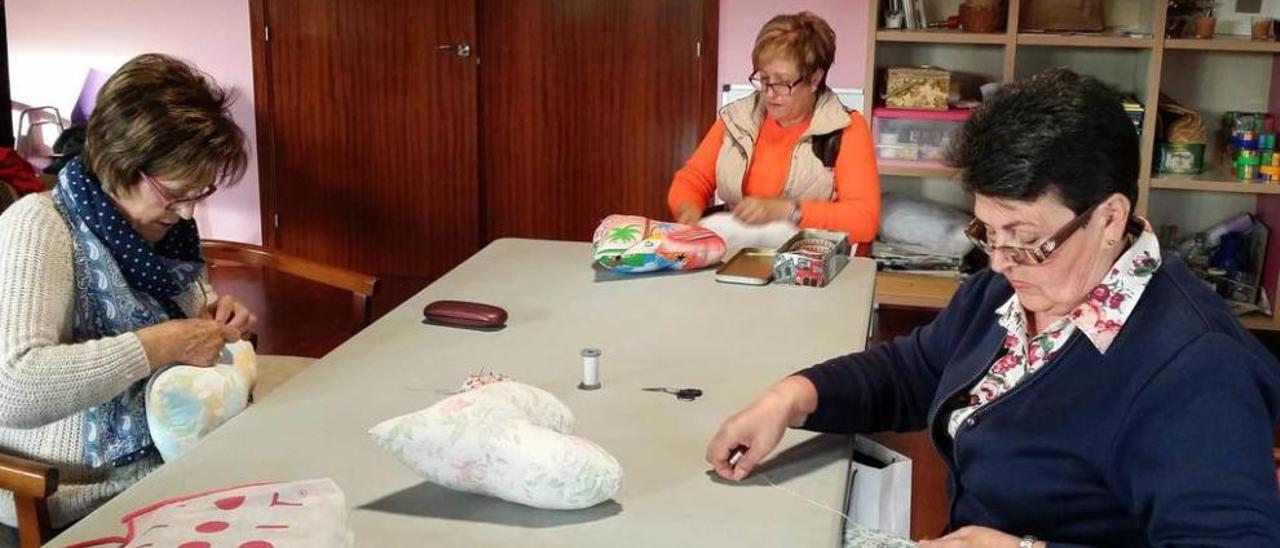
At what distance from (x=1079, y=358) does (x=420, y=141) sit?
385 cm

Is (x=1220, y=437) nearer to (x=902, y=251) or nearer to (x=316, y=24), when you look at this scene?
(x=902, y=251)

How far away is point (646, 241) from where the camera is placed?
241 cm

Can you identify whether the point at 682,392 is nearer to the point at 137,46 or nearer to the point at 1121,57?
the point at 1121,57

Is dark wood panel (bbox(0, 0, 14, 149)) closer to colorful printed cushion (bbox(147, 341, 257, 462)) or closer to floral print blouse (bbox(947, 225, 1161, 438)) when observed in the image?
colorful printed cushion (bbox(147, 341, 257, 462))

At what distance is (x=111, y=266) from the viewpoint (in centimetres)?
181

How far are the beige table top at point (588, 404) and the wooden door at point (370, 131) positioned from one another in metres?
2.46

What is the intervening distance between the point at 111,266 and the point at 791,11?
10.2 ft

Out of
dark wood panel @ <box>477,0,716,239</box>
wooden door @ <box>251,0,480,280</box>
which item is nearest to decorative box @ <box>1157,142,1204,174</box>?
dark wood panel @ <box>477,0,716,239</box>

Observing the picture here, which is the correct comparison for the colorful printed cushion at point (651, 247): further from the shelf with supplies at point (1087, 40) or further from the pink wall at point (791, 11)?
the pink wall at point (791, 11)

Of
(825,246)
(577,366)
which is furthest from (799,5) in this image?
(577,366)

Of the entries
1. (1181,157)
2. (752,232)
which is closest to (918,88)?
(1181,157)

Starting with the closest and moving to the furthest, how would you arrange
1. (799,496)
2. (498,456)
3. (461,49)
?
(498,456) → (799,496) → (461,49)

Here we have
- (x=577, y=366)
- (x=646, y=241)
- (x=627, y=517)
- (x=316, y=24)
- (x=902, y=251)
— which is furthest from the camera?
(x=316, y=24)

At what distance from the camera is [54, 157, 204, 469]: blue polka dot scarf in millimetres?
1788
